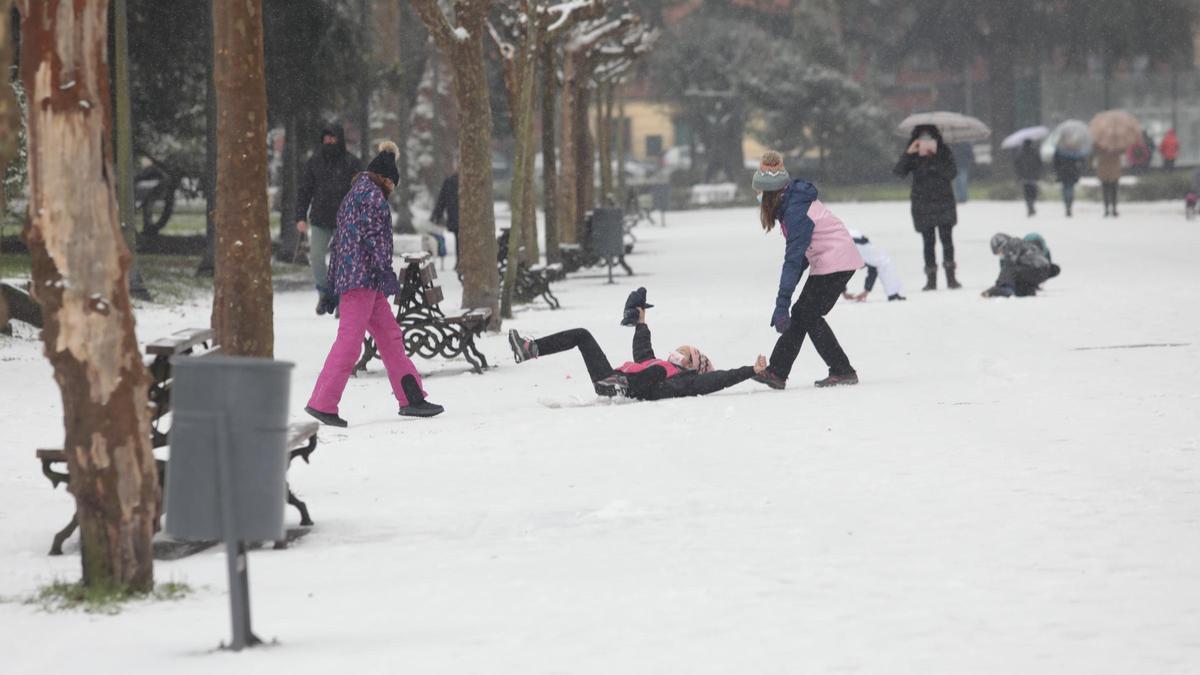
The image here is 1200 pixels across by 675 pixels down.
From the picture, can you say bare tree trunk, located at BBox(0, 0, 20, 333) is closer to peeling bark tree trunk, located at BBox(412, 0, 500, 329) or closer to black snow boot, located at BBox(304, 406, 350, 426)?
black snow boot, located at BBox(304, 406, 350, 426)

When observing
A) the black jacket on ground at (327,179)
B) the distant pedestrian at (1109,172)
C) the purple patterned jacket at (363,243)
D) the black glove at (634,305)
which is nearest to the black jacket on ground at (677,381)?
the black glove at (634,305)

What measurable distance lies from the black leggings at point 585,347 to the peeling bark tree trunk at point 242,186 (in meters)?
2.62

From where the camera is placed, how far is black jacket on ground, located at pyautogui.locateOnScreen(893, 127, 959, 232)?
2262cm

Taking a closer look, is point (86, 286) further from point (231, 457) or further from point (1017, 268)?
point (1017, 268)

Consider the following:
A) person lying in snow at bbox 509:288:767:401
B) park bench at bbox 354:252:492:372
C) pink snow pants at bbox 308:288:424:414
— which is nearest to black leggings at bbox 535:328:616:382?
person lying in snow at bbox 509:288:767:401

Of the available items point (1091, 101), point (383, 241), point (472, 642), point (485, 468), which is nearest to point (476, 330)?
point (383, 241)

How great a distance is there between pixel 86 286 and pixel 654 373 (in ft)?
20.8

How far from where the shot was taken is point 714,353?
1684cm

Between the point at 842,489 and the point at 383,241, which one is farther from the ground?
the point at 383,241

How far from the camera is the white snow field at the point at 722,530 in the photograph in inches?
259

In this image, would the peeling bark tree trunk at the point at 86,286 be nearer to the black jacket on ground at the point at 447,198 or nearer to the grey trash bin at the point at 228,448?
the grey trash bin at the point at 228,448

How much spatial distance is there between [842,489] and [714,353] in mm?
7228

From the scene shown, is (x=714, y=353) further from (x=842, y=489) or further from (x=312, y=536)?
(x=312, y=536)

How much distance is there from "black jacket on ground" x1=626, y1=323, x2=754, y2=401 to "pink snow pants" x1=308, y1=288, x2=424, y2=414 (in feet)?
5.35
